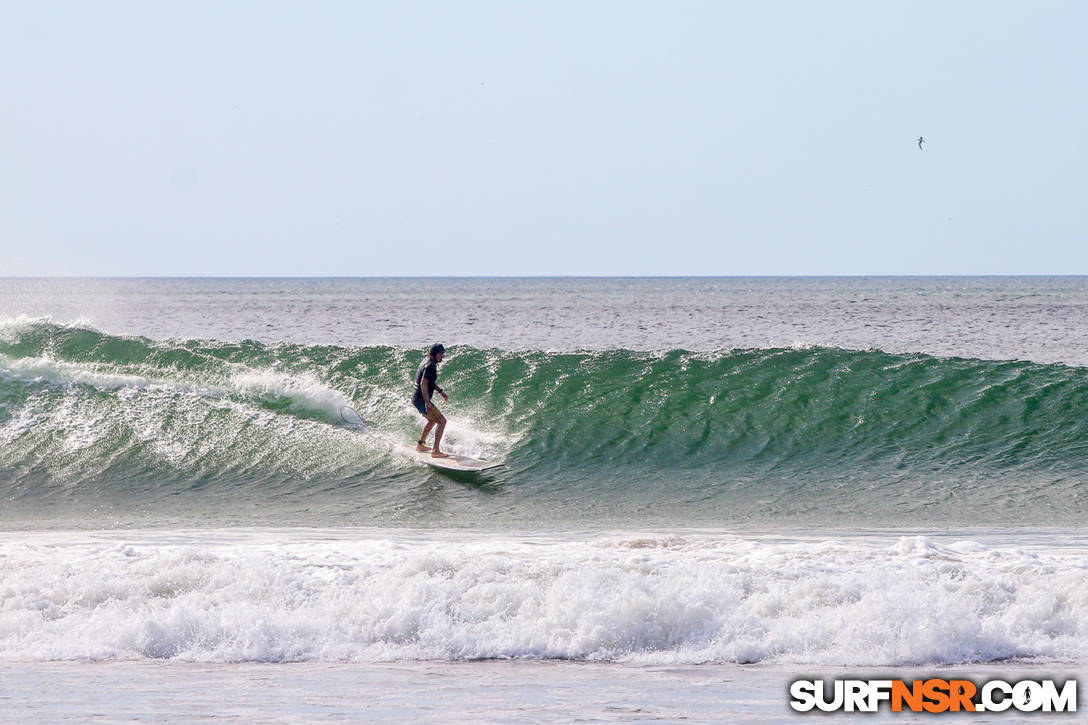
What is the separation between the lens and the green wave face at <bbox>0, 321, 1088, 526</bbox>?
11.9 meters

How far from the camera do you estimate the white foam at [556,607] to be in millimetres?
6457

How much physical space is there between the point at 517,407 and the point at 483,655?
9.42 metres

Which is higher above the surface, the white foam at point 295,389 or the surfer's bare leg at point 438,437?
the white foam at point 295,389

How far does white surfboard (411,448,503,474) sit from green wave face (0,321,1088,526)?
0.24m

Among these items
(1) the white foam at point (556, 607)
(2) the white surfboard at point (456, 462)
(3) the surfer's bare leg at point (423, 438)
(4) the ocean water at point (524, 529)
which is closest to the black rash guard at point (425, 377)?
(3) the surfer's bare leg at point (423, 438)

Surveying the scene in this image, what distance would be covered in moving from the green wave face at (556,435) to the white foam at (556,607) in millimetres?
3169

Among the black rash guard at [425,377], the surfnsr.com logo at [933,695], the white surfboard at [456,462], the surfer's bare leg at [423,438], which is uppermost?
the black rash guard at [425,377]

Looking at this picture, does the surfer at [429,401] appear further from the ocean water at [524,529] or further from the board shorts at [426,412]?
the ocean water at [524,529]

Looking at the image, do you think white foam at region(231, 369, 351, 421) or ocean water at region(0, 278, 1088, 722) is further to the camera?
white foam at region(231, 369, 351, 421)

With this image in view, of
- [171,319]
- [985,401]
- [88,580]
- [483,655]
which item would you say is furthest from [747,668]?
[171,319]

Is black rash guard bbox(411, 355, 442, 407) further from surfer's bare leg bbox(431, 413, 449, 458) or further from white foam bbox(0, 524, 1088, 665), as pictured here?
white foam bbox(0, 524, 1088, 665)

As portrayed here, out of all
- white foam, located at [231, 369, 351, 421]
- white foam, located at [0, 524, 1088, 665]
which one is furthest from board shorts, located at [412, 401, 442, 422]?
white foam, located at [0, 524, 1088, 665]

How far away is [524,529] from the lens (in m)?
10.6

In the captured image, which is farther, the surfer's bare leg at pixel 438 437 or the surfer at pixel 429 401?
the surfer at pixel 429 401
